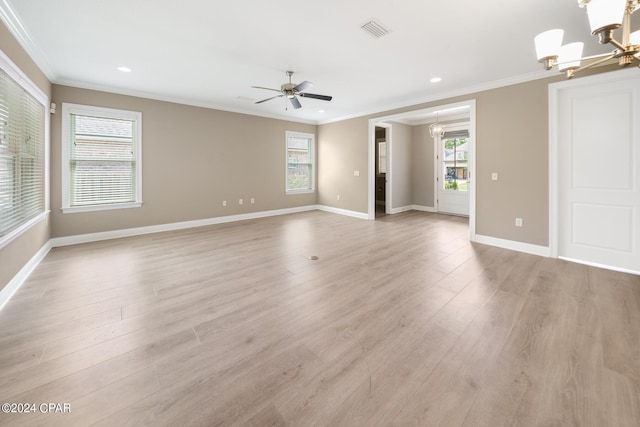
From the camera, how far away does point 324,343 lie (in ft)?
6.46

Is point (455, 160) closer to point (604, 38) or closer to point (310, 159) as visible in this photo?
point (310, 159)

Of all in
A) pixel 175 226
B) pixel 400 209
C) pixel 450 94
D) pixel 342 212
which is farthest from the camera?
pixel 400 209

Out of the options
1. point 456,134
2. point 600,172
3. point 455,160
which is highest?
point 456,134

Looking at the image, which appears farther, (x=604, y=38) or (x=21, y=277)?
(x=21, y=277)

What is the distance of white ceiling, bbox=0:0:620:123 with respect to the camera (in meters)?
2.53

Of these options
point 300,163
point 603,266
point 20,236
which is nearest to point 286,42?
point 20,236

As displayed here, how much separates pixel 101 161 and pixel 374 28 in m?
5.08

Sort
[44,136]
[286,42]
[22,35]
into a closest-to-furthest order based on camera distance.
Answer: [22,35], [286,42], [44,136]

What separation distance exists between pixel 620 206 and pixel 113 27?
6.38 meters

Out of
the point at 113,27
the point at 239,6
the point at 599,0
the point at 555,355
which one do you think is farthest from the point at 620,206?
the point at 113,27

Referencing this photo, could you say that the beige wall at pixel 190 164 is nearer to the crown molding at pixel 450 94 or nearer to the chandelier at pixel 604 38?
the crown molding at pixel 450 94

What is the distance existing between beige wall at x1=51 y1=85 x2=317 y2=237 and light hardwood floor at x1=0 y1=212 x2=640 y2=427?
5.78ft

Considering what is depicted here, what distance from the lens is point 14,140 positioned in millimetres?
2945

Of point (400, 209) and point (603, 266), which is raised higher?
point (400, 209)
